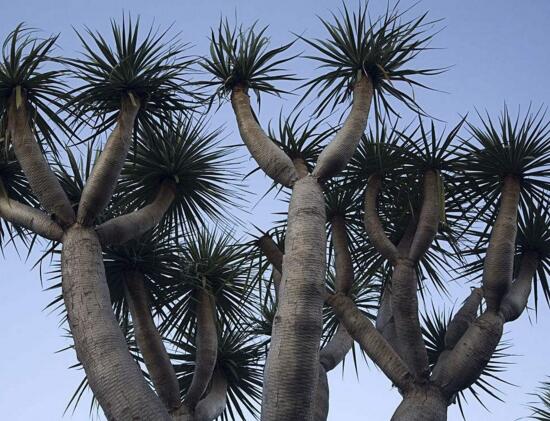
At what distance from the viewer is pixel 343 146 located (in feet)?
23.4

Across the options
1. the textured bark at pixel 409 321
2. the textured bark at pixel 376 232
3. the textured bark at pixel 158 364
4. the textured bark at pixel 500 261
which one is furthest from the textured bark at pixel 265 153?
the textured bark at pixel 158 364

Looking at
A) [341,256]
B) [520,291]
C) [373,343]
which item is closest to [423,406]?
[373,343]

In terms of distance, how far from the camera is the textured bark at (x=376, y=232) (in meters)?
8.03

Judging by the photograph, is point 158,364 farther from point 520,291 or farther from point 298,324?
point 520,291

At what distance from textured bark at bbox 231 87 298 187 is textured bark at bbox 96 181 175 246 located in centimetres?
106

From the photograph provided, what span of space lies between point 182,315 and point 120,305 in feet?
2.58

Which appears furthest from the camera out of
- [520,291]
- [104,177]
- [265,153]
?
[520,291]

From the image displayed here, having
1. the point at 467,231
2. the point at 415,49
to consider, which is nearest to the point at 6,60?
the point at 415,49

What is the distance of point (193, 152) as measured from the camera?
9211 mm

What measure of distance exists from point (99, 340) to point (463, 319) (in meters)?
3.67

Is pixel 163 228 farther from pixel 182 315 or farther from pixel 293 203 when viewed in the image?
pixel 293 203

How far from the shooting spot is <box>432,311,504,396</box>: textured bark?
7.25 metres

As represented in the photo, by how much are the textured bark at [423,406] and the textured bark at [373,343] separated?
125mm

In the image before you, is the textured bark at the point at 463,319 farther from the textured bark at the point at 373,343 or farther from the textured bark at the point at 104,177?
the textured bark at the point at 104,177
